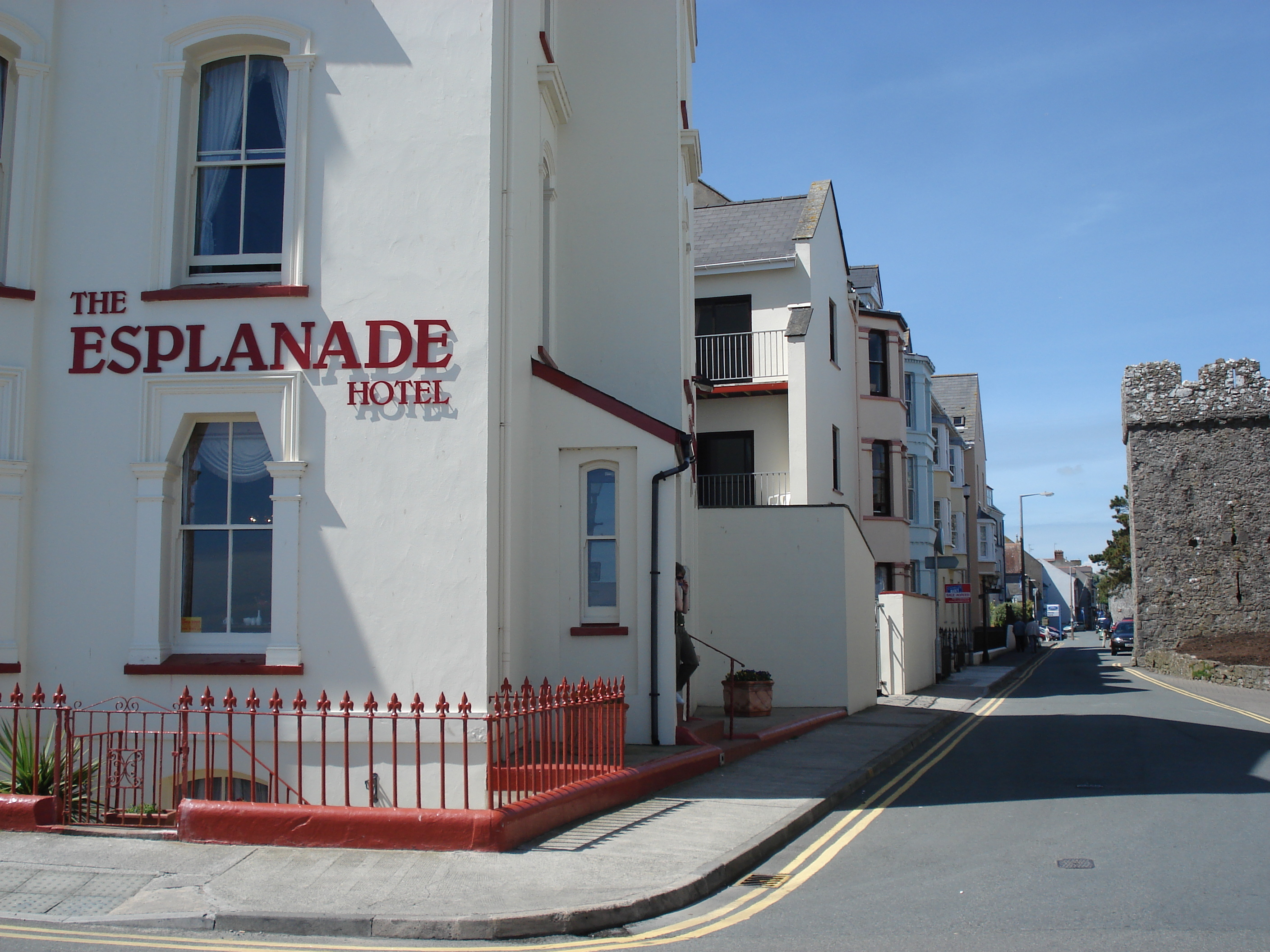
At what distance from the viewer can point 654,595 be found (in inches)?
466

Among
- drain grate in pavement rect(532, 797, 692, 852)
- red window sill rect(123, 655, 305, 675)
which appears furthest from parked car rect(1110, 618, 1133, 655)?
red window sill rect(123, 655, 305, 675)

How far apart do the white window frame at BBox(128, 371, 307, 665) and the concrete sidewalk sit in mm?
2277

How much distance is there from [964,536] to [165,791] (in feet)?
162

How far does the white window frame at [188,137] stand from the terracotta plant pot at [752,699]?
9.49 meters

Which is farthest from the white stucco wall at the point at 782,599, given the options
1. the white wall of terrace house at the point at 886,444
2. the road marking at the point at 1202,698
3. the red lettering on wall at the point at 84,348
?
the red lettering on wall at the point at 84,348

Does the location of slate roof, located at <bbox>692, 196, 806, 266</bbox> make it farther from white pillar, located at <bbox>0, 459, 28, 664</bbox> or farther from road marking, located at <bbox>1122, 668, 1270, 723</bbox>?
white pillar, located at <bbox>0, 459, 28, 664</bbox>

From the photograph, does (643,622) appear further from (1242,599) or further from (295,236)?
(1242,599)

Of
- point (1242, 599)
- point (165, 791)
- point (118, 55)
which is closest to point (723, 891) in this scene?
point (165, 791)

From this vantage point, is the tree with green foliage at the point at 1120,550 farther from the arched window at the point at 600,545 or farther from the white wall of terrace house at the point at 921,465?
the arched window at the point at 600,545

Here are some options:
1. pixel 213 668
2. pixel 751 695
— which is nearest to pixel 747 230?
pixel 751 695

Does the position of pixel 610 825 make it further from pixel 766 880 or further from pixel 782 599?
pixel 782 599

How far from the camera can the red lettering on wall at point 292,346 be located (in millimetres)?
9930

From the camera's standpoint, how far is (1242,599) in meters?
40.8

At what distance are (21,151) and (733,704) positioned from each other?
11.0 m
